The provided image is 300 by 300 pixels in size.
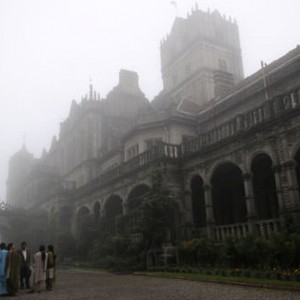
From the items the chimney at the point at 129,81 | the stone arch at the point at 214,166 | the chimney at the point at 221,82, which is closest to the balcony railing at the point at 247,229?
the stone arch at the point at 214,166

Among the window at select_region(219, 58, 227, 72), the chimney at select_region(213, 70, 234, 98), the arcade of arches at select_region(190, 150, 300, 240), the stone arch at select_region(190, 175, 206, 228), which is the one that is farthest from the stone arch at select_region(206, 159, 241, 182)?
the window at select_region(219, 58, 227, 72)

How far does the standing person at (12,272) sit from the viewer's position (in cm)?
1241

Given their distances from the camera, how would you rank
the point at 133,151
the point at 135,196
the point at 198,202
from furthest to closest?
the point at 133,151
the point at 135,196
the point at 198,202

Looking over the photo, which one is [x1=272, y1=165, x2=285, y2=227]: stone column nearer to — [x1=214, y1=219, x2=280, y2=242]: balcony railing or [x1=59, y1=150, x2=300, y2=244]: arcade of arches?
[x1=59, y1=150, x2=300, y2=244]: arcade of arches

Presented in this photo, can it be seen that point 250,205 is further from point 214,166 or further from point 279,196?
point 214,166

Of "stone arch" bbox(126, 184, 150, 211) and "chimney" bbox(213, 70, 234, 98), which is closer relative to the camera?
"stone arch" bbox(126, 184, 150, 211)

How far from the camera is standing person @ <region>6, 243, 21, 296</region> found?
1241 centimetres

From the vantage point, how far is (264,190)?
73.3ft

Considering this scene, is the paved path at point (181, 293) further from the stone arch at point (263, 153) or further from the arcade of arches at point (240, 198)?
the stone arch at point (263, 153)

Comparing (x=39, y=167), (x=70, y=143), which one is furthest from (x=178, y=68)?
(x=39, y=167)

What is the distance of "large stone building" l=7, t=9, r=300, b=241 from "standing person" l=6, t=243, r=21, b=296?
31.7ft

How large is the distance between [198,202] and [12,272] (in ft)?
46.8

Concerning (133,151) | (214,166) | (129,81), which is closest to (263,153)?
(214,166)

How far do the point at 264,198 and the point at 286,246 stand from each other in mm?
9191
